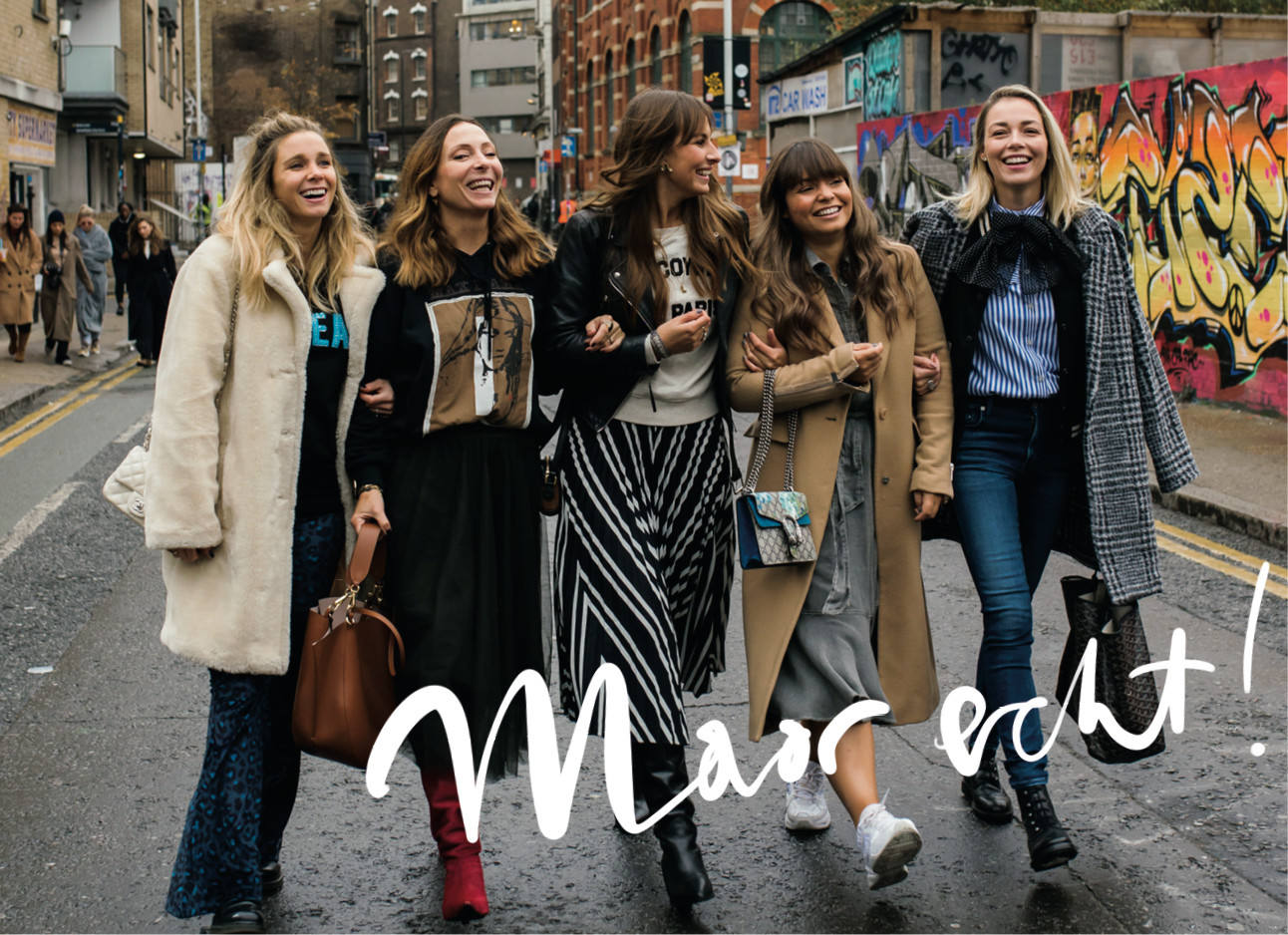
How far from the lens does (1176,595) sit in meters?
6.89

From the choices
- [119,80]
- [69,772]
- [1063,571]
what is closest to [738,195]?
[119,80]

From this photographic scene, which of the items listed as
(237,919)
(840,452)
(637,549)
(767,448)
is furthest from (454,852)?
(840,452)

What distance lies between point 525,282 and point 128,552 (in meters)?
5.03

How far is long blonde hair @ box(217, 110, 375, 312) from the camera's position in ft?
11.1

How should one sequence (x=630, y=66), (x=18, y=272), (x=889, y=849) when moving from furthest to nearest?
1. (x=630, y=66)
2. (x=18, y=272)
3. (x=889, y=849)

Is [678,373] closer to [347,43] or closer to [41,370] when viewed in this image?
[41,370]

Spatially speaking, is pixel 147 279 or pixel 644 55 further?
pixel 644 55

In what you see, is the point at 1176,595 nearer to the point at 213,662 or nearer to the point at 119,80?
the point at 213,662

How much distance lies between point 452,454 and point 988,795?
5.97 feet

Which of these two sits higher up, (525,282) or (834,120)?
(834,120)

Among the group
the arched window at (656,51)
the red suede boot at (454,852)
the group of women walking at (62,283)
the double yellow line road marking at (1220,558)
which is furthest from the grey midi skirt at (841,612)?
the arched window at (656,51)

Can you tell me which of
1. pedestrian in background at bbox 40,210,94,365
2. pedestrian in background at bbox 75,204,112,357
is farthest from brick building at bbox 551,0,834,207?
pedestrian in background at bbox 40,210,94,365

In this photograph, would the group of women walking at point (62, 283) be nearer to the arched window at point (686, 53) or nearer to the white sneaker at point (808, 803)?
the white sneaker at point (808, 803)

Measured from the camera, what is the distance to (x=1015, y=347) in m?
3.89
